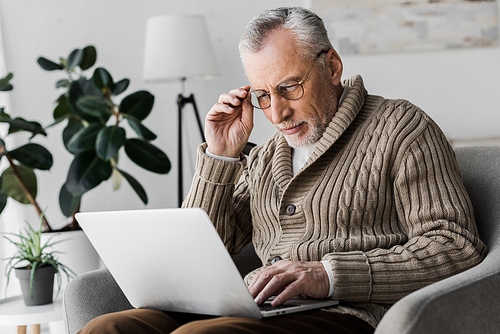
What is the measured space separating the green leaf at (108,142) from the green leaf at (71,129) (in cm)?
24

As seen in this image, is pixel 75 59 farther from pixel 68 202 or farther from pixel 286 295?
pixel 286 295

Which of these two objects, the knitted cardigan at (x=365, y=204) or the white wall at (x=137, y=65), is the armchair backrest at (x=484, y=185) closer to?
the knitted cardigan at (x=365, y=204)

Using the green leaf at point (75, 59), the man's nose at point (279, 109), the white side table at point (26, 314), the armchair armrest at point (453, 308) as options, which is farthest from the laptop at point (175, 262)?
the green leaf at point (75, 59)

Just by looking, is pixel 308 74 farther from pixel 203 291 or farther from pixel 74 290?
pixel 74 290

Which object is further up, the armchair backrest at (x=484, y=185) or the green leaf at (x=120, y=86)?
the armchair backrest at (x=484, y=185)

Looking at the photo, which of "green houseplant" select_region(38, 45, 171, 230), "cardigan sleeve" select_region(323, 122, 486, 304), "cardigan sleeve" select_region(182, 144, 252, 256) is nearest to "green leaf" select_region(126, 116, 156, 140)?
"green houseplant" select_region(38, 45, 171, 230)

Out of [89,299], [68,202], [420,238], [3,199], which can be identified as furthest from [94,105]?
[420,238]

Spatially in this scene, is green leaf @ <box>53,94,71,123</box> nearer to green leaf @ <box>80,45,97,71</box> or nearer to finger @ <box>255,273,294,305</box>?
green leaf @ <box>80,45,97,71</box>

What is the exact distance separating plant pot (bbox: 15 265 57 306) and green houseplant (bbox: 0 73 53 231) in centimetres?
38

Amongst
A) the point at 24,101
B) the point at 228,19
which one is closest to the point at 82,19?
the point at 24,101

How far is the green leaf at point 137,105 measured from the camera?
7.82 feet

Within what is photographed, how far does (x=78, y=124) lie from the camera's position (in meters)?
2.44

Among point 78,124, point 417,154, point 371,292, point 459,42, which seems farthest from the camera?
point 459,42

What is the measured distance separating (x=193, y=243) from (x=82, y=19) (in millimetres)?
2246
